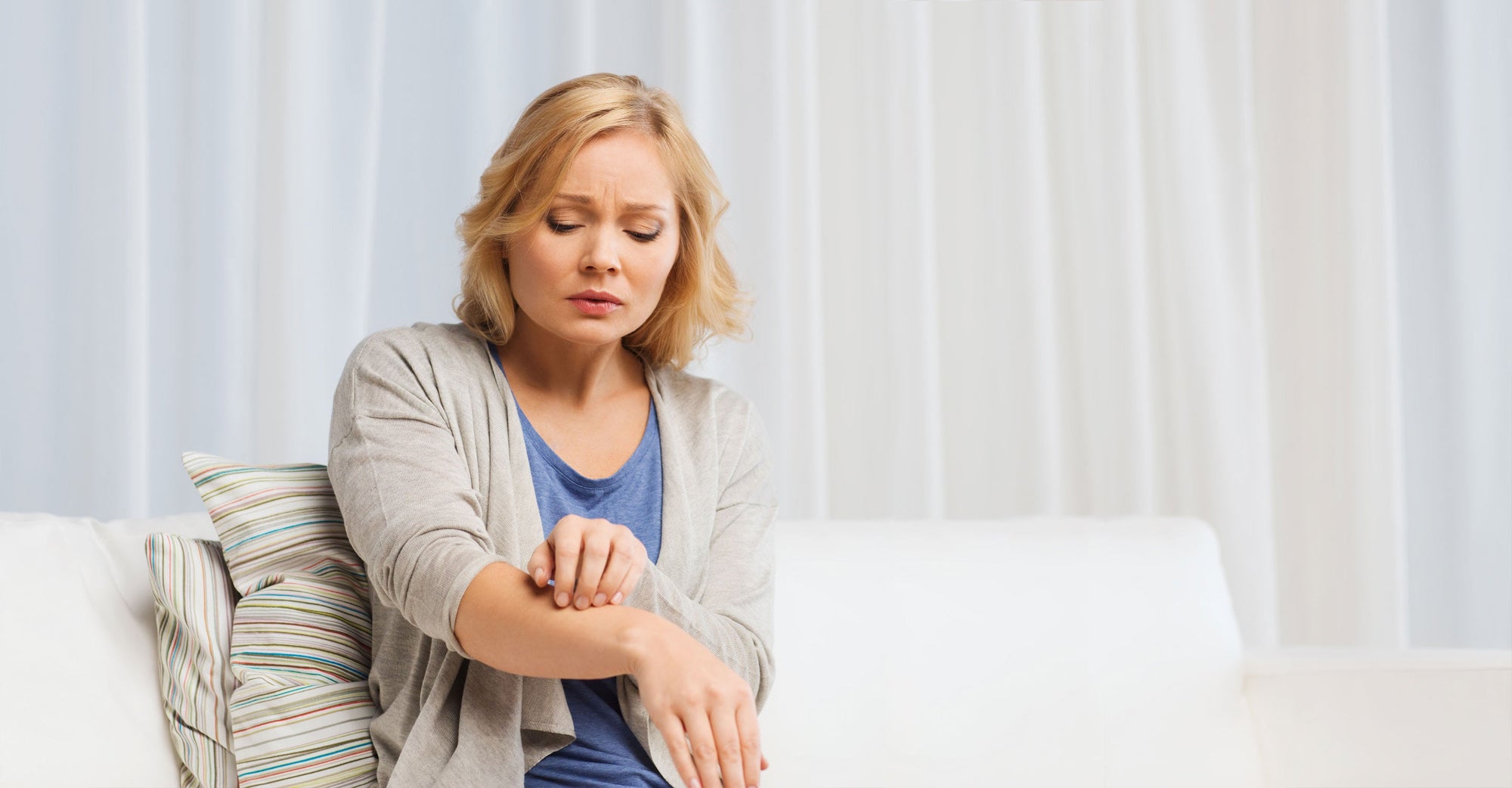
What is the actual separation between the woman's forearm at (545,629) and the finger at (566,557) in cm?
1

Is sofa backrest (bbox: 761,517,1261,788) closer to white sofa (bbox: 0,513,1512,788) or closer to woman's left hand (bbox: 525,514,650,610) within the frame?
white sofa (bbox: 0,513,1512,788)

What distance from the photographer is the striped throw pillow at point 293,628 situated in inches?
45.9

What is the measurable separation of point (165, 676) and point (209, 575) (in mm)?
105

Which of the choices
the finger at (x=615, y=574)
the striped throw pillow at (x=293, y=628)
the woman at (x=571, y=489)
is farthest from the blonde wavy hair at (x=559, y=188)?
the finger at (x=615, y=574)

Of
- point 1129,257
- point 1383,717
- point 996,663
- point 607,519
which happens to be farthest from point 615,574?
point 1129,257

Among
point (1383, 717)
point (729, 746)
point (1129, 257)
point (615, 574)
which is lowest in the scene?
point (1383, 717)

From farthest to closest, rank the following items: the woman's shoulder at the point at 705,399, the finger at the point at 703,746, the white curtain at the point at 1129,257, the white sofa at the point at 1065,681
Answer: the white curtain at the point at 1129,257 → the white sofa at the point at 1065,681 → the woman's shoulder at the point at 705,399 → the finger at the point at 703,746

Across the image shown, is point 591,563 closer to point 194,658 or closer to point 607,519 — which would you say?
point 607,519

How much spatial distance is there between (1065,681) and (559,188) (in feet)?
2.95

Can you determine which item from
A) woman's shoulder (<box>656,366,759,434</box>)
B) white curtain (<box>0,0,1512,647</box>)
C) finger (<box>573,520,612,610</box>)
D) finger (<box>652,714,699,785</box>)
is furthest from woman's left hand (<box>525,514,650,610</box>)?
white curtain (<box>0,0,1512,647</box>)

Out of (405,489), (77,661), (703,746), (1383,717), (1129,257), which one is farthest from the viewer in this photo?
(1129,257)

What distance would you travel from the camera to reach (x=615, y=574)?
998 millimetres

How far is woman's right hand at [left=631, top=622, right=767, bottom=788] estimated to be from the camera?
3.01 ft

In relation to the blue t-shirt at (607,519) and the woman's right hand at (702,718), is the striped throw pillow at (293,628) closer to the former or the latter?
the blue t-shirt at (607,519)
